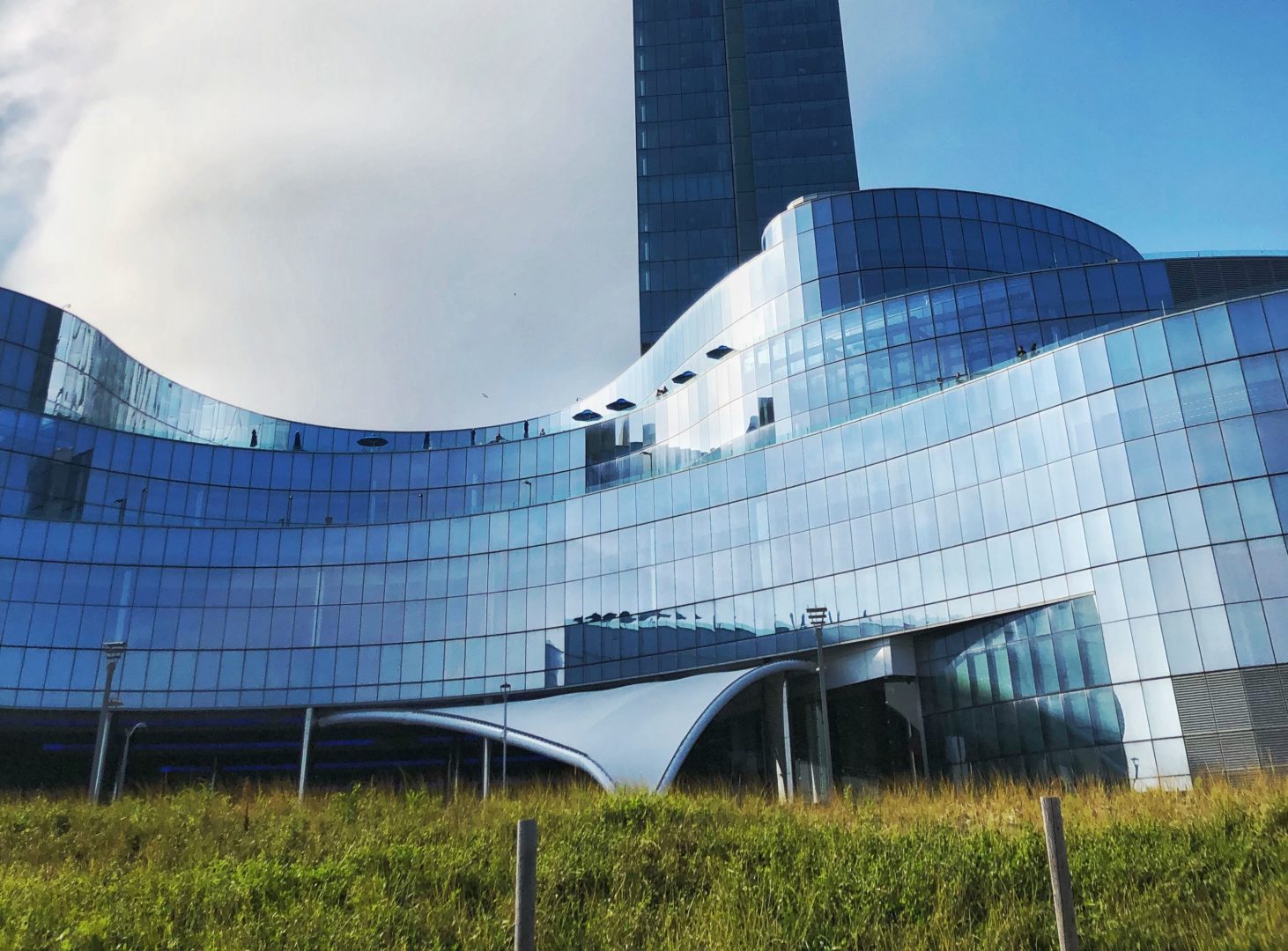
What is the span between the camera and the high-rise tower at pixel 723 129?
4104 inches

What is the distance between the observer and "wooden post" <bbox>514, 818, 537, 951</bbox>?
31.0 ft

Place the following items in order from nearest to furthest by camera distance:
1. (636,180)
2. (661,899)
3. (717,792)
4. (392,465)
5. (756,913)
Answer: (756,913) → (661,899) → (717,792) → (392,465) → (636,180)

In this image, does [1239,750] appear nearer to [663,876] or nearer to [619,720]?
[619,720]

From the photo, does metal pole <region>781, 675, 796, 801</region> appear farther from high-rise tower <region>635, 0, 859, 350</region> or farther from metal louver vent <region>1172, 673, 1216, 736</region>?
high-rise tower <region>635, 0, 859, 350</region>

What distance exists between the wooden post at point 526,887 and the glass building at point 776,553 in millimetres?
31435

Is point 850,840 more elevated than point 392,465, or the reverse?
point 392,465

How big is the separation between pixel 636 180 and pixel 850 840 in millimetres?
98326

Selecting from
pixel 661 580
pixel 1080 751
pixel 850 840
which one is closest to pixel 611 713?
pixel 661 580

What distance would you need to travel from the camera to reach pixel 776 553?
4916 centimetres

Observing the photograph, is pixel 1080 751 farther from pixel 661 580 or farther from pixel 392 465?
pixel 392 465

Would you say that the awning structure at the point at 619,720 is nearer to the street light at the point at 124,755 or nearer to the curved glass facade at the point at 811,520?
the curved glass facade at the point at 811,520

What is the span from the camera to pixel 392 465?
81.2 metres

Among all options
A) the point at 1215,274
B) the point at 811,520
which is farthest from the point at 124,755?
the point at 1215,274

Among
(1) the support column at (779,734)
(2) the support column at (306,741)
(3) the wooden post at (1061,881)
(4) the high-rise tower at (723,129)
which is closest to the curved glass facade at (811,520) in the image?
(2) the support column at (306,741)
